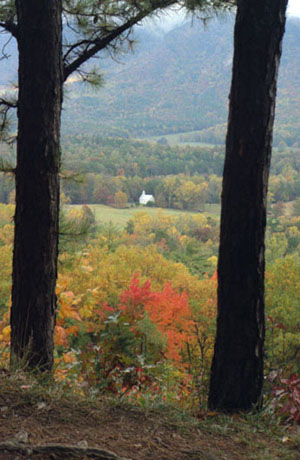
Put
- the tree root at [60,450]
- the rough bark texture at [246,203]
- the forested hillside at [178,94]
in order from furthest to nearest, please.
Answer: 1. the forested hillside at [178,94]
2. the rough bark texture at [246,203]
3. the tree root at [60,450]

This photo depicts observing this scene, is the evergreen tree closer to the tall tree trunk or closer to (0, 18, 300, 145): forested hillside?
the tall tree trunk

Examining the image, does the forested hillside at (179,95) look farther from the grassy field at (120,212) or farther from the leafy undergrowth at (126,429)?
the leafy undergrowth at (126,429)

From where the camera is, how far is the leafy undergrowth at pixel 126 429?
1.97m

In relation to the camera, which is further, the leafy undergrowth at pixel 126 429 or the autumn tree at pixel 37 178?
the autumn tree at pixel 37 178

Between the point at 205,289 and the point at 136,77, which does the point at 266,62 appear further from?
the point at 136,77

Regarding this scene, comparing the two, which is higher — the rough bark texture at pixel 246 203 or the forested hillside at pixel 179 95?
the forested hillside at pixel 179 95

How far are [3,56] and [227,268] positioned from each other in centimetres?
281

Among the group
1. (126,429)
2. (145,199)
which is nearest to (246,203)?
→ (126,429)

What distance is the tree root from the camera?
1817mm

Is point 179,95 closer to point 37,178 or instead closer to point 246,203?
point 37,178

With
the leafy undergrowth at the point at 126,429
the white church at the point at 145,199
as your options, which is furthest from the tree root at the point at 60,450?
the white church at the point at 145,199

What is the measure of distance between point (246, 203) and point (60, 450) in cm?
161

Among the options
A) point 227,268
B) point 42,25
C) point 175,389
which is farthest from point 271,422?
point 42,25

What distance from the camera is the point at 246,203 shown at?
2789 mm
